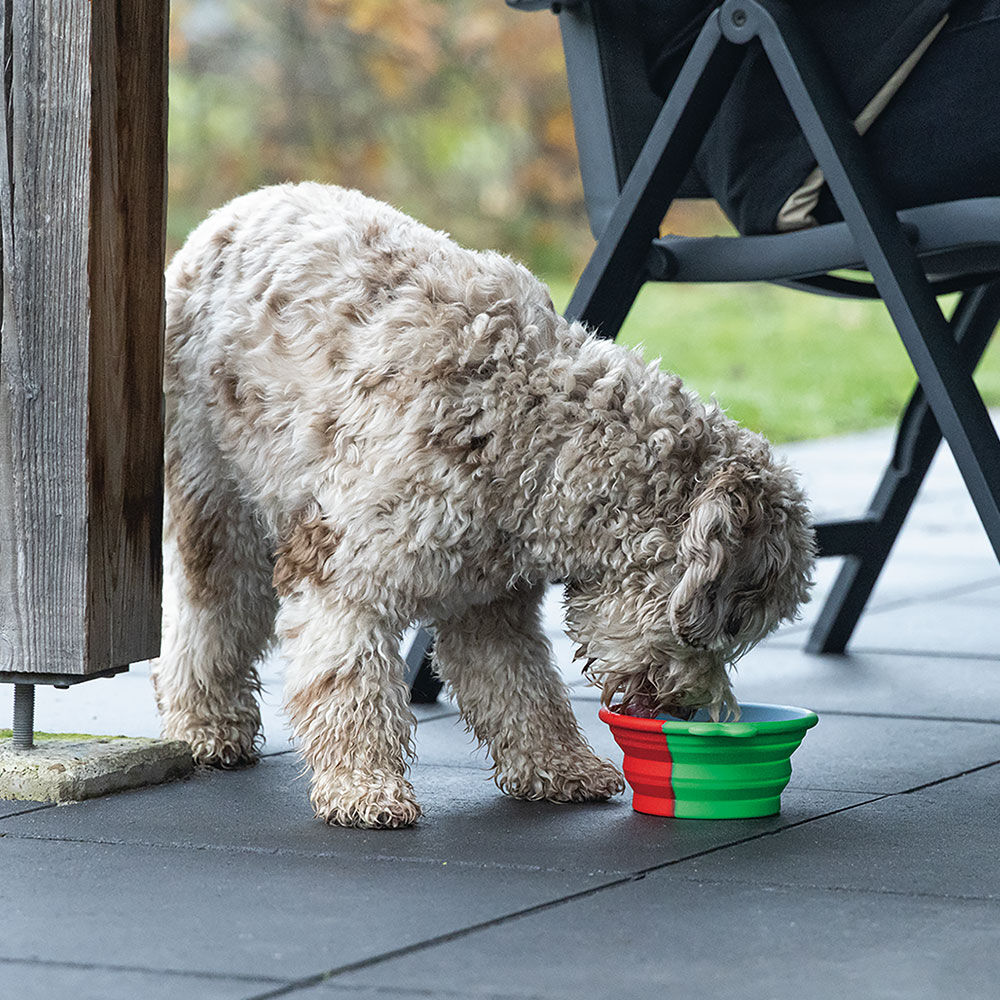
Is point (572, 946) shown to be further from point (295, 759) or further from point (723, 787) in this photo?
point (295, 759)

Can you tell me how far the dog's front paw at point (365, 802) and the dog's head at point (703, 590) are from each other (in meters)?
0.47

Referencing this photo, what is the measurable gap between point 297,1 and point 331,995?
1714 centimetres

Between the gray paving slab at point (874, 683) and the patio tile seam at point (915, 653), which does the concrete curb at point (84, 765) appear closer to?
the gray paving slab at point (874, 683)

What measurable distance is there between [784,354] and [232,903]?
15027 millimetres

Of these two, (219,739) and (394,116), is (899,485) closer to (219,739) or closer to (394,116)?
(219,739)

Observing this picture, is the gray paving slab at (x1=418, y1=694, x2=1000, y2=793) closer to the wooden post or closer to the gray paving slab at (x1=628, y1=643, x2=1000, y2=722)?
the gray paving slab at (x1=628, y1=643, x2=1000, y2=722)

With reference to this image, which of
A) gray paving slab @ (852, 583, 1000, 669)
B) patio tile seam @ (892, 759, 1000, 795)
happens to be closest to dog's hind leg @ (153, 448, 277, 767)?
patio tile seam @ (892, 759, 1000, 795)

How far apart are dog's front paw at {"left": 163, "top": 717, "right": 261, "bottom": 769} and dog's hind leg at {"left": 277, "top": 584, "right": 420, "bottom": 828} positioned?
0.50 metres

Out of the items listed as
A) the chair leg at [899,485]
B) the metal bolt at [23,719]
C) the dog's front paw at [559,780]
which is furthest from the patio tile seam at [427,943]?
the chair leg at [899,485]

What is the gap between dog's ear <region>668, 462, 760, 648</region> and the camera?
10.6ft

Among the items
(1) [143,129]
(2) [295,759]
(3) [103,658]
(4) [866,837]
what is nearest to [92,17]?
(1) [143,129]

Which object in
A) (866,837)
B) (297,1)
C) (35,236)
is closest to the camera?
(866,837)

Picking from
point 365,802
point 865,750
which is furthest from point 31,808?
point 865,750

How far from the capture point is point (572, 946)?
2.48 m
